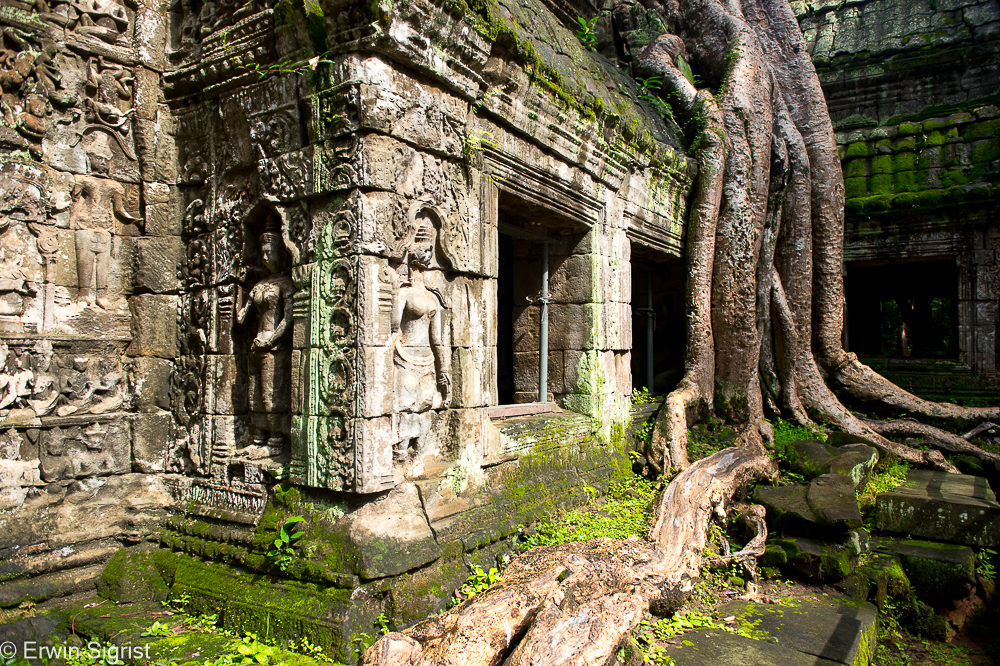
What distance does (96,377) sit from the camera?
4.19 metres

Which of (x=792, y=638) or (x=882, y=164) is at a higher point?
(x=882, y=164)

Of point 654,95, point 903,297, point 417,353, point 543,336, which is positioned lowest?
point 417,353

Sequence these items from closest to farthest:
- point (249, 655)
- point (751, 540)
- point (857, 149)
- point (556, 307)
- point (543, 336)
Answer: point (249, 655)
point (751, 540)
point (543, 336)
point (556, 307)
point (857, 149)

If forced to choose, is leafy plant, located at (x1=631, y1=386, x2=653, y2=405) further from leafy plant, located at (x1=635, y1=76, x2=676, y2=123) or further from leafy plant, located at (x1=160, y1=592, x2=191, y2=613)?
leafy plant, located at (x1=160, y1=592, x2=191, y2=613)

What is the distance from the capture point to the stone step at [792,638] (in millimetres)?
3176

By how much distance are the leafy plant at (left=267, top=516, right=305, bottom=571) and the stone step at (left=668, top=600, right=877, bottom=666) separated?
208cm

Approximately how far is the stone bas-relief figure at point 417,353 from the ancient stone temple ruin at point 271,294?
2 cm

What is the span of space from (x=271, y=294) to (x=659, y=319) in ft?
19.0

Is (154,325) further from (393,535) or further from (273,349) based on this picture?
(393,535)

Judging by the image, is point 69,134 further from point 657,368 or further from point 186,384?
point 657,368

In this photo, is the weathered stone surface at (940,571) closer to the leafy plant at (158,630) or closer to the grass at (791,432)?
the grass at (791,432)

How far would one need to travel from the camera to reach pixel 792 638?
340 centimetres

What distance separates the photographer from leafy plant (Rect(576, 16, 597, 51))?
7152 millimetres

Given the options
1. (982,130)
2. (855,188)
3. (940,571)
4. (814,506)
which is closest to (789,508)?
(814,506)
